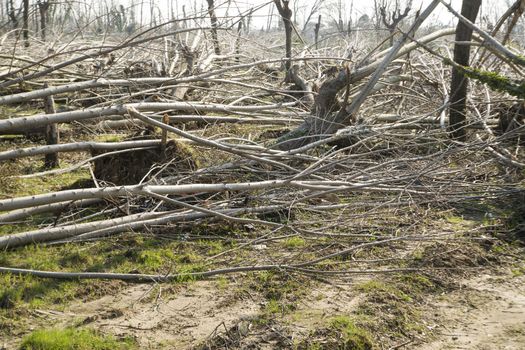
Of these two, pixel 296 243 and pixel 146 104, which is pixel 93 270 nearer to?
pixel 296 243

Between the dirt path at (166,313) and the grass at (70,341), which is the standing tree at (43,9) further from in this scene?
the grass at (70,341)

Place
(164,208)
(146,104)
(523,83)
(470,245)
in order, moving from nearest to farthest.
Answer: (523,83)
(470,245)
(164,208)
(146,104)

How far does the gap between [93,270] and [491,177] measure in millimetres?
4122

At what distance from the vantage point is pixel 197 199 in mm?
5305

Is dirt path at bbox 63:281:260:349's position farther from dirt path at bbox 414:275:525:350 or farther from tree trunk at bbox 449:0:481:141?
tree trunk at bbox 449:0:481:141

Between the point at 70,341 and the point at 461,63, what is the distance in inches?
221

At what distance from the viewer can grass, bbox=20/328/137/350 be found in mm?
3188

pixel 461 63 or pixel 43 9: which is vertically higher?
pixel 43 9

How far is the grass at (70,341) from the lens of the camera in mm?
3188

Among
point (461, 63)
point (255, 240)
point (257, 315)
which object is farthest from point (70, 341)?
point (461, 63)

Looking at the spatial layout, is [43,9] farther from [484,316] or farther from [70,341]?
[484,316]

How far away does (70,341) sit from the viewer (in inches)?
127

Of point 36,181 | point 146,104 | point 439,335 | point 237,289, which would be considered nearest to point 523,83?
point 439,335

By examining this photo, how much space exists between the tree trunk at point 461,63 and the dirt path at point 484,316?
3062 mm
